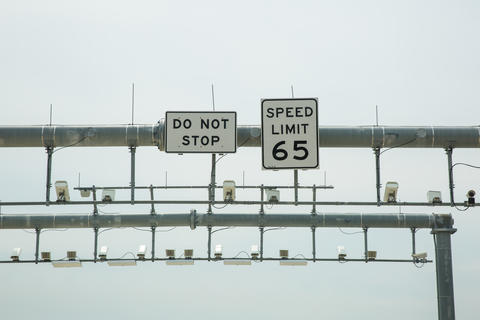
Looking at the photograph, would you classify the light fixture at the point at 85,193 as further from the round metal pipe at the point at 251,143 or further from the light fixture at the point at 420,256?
the light fixture at the point at 420,256

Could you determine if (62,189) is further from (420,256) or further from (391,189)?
(420,256)

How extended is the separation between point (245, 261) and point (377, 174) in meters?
12.3

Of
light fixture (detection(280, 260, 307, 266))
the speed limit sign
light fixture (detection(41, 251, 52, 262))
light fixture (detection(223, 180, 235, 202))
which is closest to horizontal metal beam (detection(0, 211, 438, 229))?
light fixture (detection(41, 251, 52, 262))

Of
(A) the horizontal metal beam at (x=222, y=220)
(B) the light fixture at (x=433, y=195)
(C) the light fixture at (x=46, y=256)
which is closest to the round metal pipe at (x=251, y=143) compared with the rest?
(B) the light fixture at (x=433, y=195)

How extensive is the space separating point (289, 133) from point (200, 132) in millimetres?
1793

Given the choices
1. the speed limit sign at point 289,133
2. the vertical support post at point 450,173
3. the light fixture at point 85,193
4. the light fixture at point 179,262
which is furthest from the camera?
the light fixture at point 179,262

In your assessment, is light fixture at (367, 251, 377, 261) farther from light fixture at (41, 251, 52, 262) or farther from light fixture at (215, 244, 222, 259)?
light fixture at (41, 251, 52, 262)

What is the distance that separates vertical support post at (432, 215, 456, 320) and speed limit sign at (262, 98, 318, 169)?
48.3 ft

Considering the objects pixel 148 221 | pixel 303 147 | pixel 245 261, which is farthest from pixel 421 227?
pixel 303 147

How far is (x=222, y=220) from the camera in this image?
28.3 m

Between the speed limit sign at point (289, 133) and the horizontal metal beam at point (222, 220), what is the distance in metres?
12.6

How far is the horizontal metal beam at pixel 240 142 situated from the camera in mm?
18375

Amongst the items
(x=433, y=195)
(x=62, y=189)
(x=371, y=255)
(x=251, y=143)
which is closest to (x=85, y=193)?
(x=62, y=189)

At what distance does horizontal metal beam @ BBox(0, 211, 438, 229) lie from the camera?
28.5 meters
